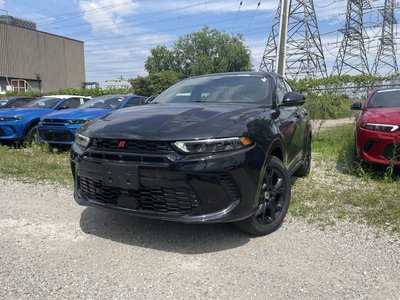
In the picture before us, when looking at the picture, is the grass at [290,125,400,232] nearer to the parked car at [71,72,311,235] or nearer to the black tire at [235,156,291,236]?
the black tire at [235,156,291,236]

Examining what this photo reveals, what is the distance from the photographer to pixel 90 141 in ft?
10.6

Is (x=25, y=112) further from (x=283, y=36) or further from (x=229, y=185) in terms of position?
(x=283, y=36)

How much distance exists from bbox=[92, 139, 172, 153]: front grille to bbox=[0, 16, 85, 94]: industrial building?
4501 cm

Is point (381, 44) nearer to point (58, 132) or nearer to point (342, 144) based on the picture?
point (342, 144)

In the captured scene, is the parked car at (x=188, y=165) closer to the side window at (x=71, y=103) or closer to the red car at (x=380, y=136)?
the red car at (x=380, y=136)

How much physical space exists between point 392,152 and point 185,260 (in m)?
3.42

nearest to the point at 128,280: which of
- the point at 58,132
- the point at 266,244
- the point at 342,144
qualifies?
the point at 266,244

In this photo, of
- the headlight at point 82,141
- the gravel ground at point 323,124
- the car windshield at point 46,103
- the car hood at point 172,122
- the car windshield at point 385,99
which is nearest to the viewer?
the car hood at point 172,122

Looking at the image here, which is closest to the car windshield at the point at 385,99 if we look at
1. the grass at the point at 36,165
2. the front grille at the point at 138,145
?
the front grille at the point at 138,145

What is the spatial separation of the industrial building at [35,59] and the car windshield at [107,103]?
3878 cm

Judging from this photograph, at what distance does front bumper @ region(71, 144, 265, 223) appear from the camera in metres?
2.81

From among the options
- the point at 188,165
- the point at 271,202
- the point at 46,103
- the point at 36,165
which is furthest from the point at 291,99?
the point at 46,103

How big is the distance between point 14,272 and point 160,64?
58560 mm

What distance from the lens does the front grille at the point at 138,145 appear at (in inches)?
113
